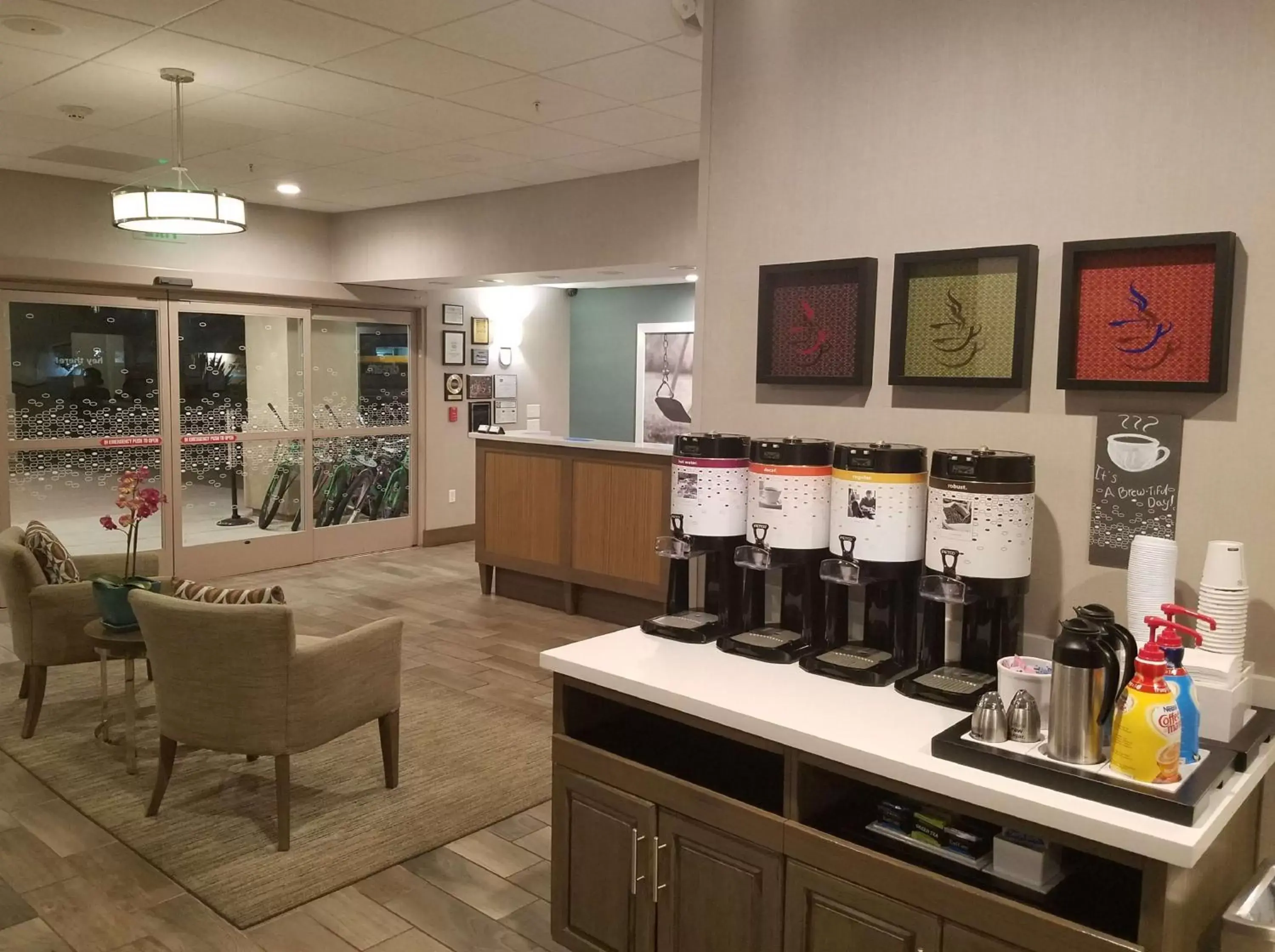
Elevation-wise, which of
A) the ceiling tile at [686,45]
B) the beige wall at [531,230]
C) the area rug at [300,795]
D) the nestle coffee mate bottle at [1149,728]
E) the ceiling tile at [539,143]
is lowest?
the area rug at [300,795]

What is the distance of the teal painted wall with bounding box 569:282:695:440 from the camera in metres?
9.12

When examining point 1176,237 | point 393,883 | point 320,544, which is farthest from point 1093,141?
point 320,544

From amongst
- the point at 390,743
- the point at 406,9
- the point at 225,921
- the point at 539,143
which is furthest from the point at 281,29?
the point at 225,921

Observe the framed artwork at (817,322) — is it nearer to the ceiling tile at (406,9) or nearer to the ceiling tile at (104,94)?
the ceiling tile at (406,9)

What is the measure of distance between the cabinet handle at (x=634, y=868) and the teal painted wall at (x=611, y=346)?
7.05 m

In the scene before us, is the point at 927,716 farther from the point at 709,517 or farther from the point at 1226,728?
the point at 709,517

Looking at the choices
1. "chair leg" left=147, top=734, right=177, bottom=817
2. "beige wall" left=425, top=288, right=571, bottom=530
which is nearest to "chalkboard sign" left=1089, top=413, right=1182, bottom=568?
"chair leg" left=147, top=734, right=177, bottom=817

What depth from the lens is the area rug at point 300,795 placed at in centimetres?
305

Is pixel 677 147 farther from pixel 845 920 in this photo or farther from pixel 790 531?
pixel 845 920

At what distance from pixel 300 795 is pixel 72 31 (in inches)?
118

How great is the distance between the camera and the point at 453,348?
855cm

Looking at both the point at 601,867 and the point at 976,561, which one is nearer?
the point at 976,561

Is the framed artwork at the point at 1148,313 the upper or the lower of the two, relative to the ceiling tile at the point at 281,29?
lower

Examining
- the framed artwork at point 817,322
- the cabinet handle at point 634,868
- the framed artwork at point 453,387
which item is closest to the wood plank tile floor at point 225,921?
the cabinet handle at point 634,868
